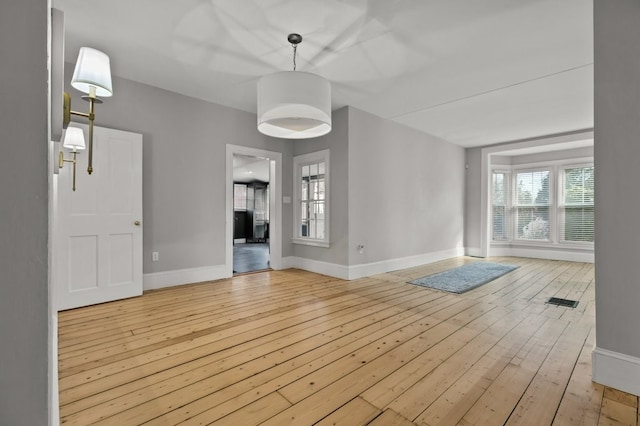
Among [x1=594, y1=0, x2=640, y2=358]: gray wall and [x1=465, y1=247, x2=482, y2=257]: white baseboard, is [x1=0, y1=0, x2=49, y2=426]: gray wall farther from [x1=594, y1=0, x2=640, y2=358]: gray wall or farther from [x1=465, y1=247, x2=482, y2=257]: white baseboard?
[x1=465, y1=247, x2=482, y2=257]: white baseboard

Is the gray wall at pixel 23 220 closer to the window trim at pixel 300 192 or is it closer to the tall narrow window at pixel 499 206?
the window trim at pixel 300 192

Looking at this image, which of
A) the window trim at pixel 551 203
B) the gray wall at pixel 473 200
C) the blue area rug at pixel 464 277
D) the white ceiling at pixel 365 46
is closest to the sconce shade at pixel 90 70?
the white ceiling at pixel 365 46

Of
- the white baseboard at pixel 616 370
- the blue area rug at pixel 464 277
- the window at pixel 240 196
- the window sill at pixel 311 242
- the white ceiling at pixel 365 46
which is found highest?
the white ceiling at pixel 365 46

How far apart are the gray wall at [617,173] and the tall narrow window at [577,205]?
569cm

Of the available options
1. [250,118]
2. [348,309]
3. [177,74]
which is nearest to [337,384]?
[348,309]

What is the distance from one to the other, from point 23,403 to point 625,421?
231 centimetres

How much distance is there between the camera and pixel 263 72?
11.3ft

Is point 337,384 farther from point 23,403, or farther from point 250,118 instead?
point 250,118

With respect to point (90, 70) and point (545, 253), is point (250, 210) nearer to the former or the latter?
point (545, 253)

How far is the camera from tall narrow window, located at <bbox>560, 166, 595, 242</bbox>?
6.16m

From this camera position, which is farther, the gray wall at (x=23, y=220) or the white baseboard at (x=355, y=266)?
the white baseboard at (x=355, y=266)

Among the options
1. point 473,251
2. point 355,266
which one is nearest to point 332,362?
point 355,266

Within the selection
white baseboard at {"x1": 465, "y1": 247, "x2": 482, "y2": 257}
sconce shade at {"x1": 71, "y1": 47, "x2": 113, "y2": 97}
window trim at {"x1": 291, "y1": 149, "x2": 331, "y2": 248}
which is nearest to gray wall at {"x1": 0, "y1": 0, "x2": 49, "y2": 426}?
sconce shade at {"x1": 71, "y1": 47, "x2": 113, "y2": 97}

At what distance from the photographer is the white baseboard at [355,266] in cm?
449
